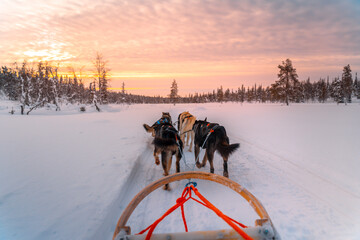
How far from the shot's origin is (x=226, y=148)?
4.18 metres

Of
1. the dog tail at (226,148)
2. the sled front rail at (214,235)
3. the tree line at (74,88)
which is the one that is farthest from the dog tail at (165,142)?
the tree line at (74,88)

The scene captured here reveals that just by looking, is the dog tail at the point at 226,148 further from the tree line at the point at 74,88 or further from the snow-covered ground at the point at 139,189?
the tree line at the point at 74,88

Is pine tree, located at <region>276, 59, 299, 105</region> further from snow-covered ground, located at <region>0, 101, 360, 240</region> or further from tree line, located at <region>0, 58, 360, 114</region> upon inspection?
snow-covered ground, located at <region>0, 101, 360, 240</region>

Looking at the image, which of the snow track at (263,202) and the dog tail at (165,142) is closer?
the snow track at (263,202)

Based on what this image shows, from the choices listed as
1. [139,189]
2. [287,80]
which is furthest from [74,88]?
[139,189]

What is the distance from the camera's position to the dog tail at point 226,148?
409 cm

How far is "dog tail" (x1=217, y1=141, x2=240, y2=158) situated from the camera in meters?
4.09

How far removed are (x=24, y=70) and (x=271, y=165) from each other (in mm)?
48054

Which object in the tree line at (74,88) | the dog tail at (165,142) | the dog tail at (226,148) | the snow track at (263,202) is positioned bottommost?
the snow track at (263,202)

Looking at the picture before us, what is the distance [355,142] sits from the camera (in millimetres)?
6930

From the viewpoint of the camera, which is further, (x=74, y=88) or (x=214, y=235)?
(x=74, y=88)

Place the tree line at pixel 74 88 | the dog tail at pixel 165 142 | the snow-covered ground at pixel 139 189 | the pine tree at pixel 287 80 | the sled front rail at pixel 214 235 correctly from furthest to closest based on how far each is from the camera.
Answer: the pine tree at pixel 287 80
the tree line at pixel 74 88
the dog tail at pixel 165 142
the snow-covered ground at pixel 139 189
the sled front rail at pixel 214 235

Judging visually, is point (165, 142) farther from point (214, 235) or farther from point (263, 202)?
point (214, 235)

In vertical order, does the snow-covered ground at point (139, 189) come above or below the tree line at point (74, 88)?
below
